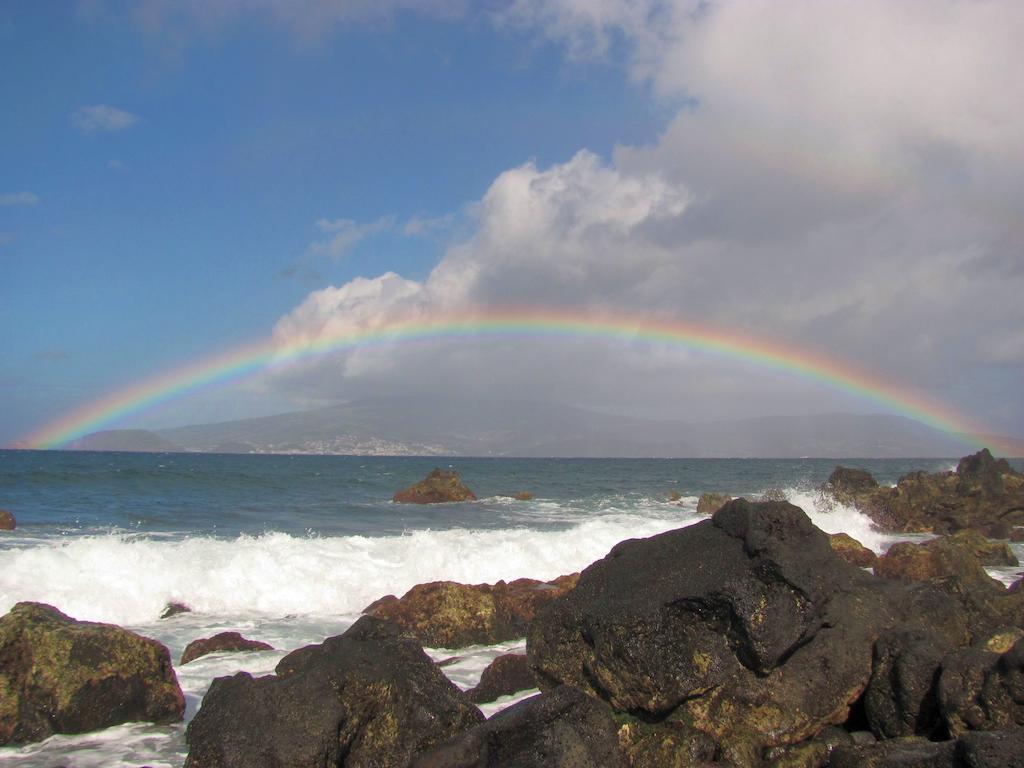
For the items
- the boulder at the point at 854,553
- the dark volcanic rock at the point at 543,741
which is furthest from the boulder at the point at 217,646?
the boulder at the point at 854,553

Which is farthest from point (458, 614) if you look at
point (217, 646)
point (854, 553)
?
point (854, 553)

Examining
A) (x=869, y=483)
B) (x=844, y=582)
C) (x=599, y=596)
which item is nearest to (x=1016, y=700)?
(x=844, y=582)

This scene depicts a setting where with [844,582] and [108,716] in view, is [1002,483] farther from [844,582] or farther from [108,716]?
[108,716]

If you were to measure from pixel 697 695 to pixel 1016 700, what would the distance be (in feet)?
9.35

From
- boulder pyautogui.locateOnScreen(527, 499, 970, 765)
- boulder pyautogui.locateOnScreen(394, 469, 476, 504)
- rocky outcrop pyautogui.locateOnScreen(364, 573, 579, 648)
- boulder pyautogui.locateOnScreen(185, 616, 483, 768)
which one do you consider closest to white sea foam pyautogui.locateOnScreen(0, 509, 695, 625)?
rocky outcrop pyautogui.locateOnScreen(364, 573, 579, 648)

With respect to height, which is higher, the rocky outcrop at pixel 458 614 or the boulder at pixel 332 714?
the boulder at pixel 332 714

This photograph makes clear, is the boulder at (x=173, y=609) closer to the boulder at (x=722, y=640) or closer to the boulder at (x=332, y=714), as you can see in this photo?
the boulder at (x=332, y=714)

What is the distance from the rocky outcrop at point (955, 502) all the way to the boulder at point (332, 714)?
33.2 metres

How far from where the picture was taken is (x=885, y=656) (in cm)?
858

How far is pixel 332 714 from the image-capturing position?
7445 millimetres

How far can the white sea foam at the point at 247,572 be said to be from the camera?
17812mm

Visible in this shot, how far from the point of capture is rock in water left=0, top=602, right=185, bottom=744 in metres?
9.29

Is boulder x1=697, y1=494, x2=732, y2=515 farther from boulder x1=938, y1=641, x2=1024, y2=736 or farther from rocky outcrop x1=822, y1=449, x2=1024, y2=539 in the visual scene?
boulder x1=938, y1=641, x2=1024, y2=736

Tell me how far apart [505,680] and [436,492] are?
40.1 meters
